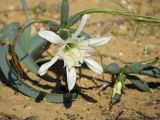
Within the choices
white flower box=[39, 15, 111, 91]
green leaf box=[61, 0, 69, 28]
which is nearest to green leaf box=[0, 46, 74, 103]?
white flower box=[39, 15, 111, 91]

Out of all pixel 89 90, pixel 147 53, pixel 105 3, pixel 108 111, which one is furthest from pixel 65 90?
pixel 105 3

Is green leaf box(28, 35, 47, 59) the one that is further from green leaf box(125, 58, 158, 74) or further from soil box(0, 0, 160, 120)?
green leaf box(125, 58, 158, 74)

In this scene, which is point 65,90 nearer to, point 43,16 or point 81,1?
point 43,16

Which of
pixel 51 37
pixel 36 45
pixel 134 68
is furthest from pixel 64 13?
pixel 134 68

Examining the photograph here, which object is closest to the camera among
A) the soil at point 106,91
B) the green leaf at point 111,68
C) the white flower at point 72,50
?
the white flower at point 72,50

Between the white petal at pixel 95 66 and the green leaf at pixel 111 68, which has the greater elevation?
the white petal at pixel 95 66

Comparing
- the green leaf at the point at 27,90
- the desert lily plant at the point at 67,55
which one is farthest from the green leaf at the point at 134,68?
the green leaf at the point at 27,90

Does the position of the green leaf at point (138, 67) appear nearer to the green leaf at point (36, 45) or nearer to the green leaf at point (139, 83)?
the green leaf at point (139, 83)
